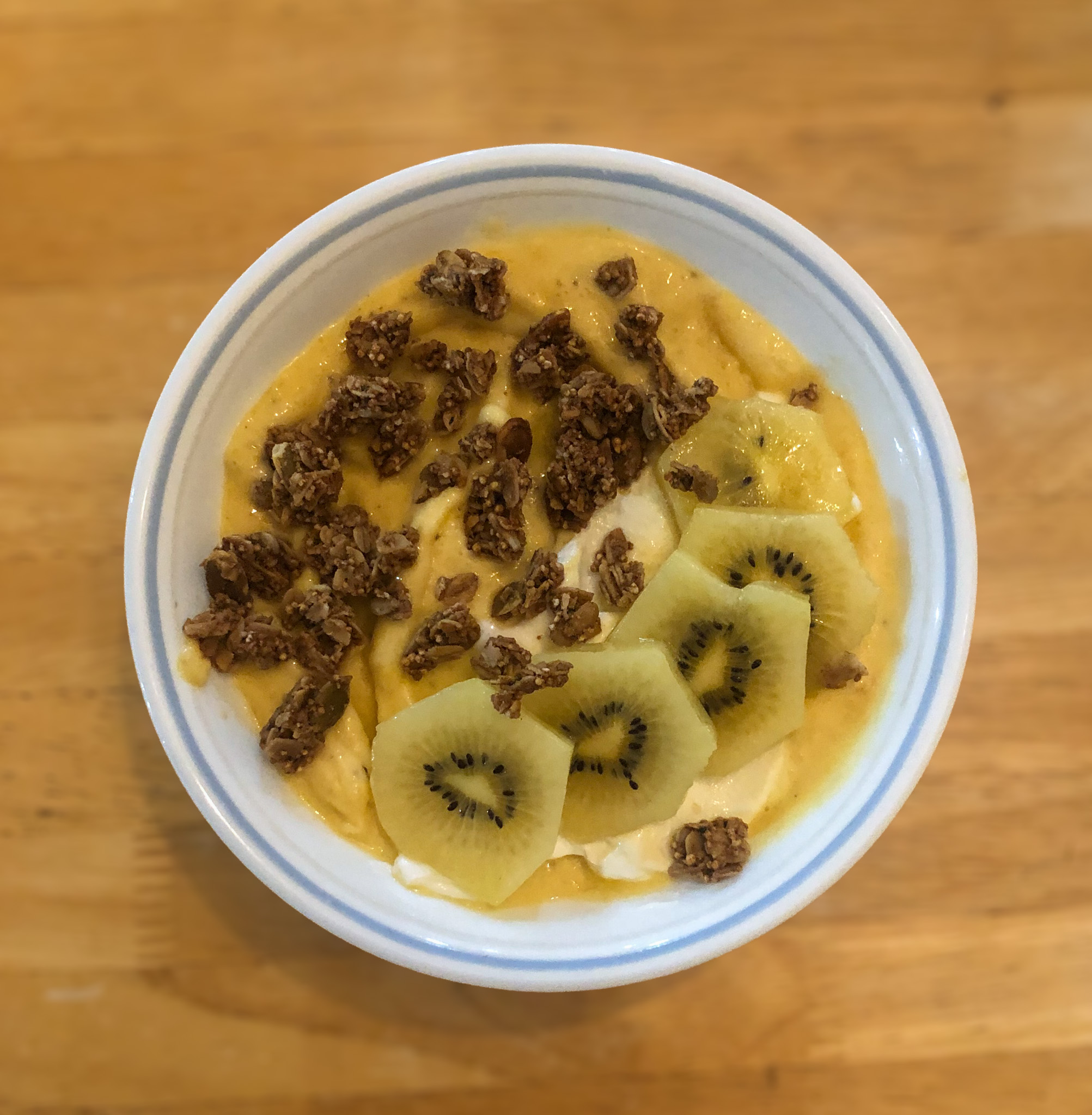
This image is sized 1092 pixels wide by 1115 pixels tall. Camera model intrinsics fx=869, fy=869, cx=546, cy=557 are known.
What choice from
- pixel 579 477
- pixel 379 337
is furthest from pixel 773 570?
pixel 379 337

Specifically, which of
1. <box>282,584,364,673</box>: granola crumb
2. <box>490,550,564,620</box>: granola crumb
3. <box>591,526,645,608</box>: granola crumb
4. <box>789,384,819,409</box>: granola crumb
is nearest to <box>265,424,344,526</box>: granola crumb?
<box>282,584,364,673</box>: granola crumb

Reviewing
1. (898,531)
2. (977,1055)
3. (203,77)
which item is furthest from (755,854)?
(203,77)

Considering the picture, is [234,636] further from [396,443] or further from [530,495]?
[530,495]

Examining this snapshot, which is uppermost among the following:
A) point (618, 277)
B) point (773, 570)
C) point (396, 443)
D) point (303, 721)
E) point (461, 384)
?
point (618, 277)

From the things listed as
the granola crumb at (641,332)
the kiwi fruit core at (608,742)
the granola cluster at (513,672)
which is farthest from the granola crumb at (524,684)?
the granola crumb at (641,332)

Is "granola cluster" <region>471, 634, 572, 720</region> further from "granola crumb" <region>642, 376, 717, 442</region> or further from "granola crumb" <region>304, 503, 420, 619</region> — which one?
"granola crumb" <region>642, 376, 717, 442</region>

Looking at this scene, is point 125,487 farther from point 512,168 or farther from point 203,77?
point 512,168
